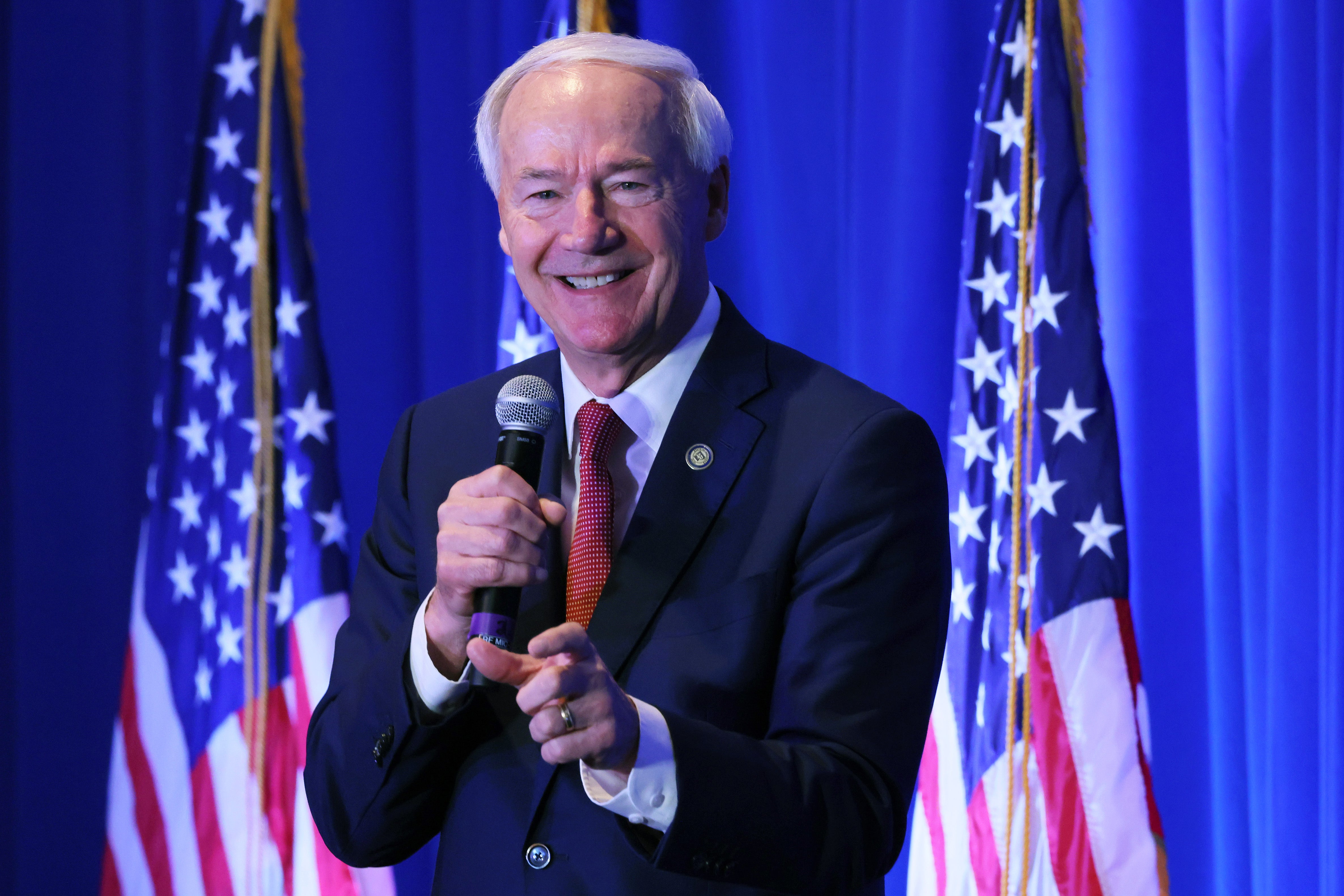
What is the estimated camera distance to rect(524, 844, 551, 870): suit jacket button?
1310 mm

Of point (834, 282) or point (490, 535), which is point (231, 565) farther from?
point (490, 535)

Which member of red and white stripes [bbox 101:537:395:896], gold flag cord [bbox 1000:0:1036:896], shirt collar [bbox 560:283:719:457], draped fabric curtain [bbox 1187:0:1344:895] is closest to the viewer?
shirt collar [bbox 560:283:719:457]

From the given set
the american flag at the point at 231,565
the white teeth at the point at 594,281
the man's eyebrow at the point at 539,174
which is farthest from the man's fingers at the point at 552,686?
the american flag at the point at 231,565

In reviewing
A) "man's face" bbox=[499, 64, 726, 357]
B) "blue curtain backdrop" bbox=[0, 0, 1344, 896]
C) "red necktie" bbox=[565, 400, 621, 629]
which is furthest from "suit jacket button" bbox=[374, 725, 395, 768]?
"blue curtain backdrop" bbox=[0, 0, 1344, 896]

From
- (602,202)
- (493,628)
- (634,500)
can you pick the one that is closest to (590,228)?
(602,202)

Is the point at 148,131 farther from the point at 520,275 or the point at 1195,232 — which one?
the point at 1195,232

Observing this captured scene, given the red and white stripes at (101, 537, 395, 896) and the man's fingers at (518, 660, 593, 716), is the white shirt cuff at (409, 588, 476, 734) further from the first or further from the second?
the red and white stripes at (101, 537, 395, 896)

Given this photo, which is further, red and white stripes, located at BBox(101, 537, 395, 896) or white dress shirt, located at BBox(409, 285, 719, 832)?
red and white stripes, located at BBox(101, 537, 395, 896)

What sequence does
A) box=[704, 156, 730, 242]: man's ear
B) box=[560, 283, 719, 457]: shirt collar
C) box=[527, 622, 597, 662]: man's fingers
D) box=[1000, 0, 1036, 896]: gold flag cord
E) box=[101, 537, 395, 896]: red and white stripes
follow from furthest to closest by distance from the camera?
box=[101, 537, 395, 896]: red and white stripes → box=[1000, 0, 1036, 896]: gold flag cord → box=[704, 156, 730, 242]: man's ear → box=[560, 283, 719, 457]: shirt collar → box=[527, 622, 597, 662]: man's fingers

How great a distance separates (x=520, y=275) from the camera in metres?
1.54

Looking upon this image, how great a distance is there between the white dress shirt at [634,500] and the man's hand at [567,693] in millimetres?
47

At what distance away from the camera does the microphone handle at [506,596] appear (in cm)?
114

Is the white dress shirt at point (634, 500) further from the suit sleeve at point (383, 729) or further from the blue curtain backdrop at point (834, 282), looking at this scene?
the blue curtain backdrop at point (834, 282)

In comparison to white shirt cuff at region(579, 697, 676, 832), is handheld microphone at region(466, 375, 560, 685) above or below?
above
